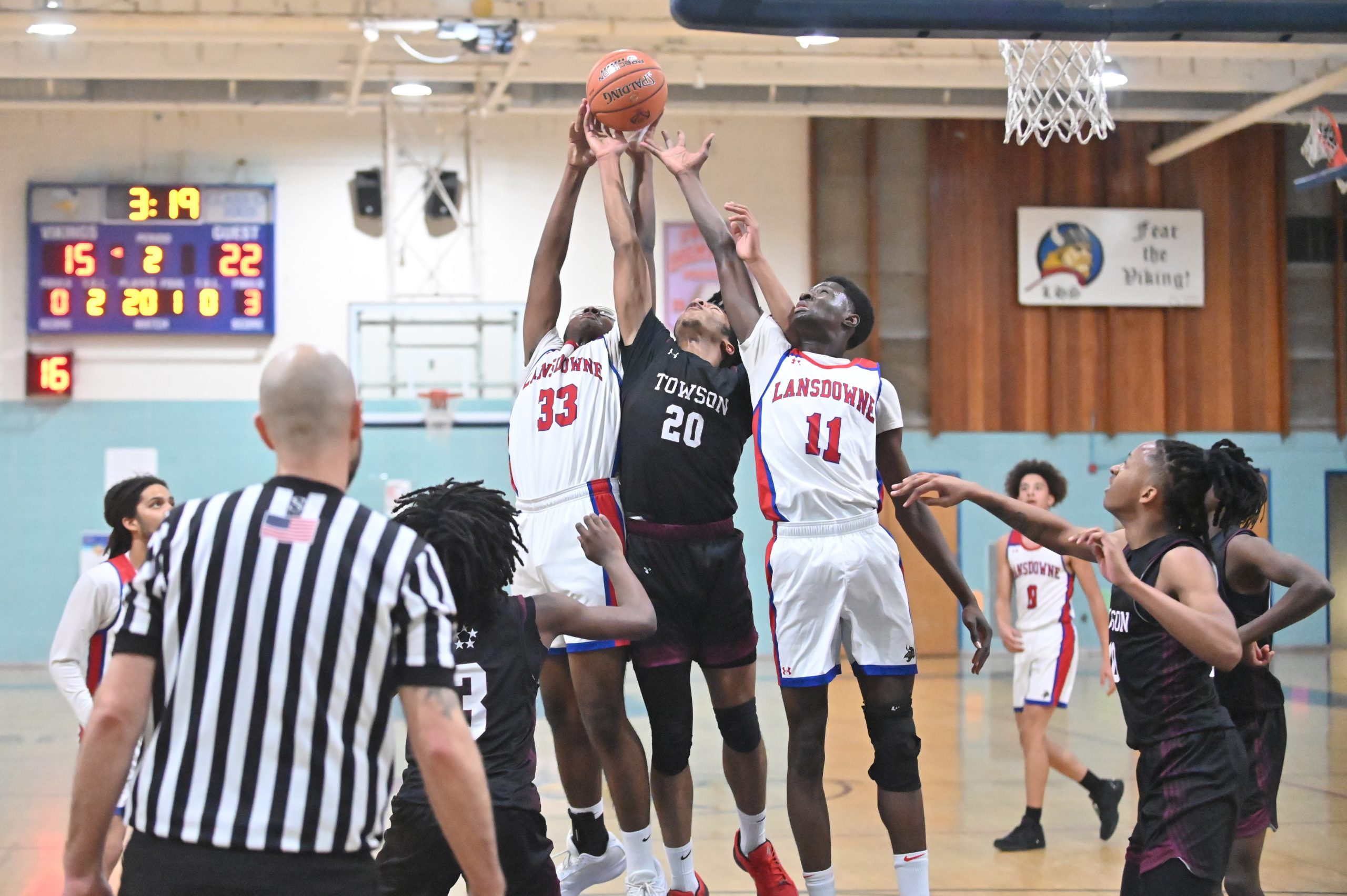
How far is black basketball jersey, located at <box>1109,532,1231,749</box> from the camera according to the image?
11.5 ft

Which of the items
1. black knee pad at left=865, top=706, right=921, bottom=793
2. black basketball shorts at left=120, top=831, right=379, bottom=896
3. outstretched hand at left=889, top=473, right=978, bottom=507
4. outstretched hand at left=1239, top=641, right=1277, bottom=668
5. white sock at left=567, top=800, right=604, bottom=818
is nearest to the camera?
black basketball shorts at left=120, top=831, right=379, bottom=896

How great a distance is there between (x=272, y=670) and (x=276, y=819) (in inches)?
9.5

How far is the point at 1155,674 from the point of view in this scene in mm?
3547

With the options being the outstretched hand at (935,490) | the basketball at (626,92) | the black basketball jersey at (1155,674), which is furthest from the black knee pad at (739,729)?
the basketball at (626,92)

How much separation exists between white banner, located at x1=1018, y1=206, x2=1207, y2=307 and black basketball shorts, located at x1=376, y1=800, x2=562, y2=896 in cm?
1415

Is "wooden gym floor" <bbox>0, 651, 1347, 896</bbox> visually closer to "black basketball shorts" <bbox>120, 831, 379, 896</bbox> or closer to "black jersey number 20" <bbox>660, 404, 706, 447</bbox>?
"black jersey number 20" <bbox>660, 404, 706, 447</bbox>

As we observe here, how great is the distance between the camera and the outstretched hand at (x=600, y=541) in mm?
3260

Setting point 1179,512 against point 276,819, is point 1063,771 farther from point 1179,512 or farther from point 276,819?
point 276,819

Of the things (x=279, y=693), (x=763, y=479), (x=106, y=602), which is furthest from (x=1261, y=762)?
(x=106, y=602)

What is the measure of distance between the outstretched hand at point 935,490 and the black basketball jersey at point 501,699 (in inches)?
47.8

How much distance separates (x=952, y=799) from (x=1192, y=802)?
13.5 feet

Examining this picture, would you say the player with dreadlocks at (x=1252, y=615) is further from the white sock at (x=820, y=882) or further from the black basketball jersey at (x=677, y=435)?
the black basketball jersey at (x=677, y=435)

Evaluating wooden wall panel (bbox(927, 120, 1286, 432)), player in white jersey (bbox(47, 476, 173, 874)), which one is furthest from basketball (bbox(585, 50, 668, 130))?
wooden wall panel (bbox(927, 120, 1286, 432))

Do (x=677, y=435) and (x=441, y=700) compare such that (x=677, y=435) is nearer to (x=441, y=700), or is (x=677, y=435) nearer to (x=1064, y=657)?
(x=441, y=700)
